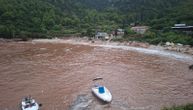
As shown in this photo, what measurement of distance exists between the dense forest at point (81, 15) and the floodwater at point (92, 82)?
45.6m

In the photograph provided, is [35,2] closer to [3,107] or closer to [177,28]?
[177,28]

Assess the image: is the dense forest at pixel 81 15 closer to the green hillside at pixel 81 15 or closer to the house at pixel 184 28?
the green hillside at pixel 81 15

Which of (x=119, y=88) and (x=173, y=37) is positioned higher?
(x=173, y=37)

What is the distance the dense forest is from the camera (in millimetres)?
100062

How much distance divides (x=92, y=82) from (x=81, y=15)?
11906 centimetres

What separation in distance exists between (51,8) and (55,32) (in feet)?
84.1

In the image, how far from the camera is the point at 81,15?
151 meters

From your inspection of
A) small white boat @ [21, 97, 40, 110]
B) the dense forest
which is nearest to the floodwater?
small white boat @ [21, 97, 40, 110]

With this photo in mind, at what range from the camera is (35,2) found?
4934 inches

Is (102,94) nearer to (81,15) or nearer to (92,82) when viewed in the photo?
(92,82)

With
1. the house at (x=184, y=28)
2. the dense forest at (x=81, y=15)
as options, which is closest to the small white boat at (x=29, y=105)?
the house at (x=184, y=28)

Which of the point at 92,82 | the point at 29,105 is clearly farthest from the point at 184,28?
the point at 29,105

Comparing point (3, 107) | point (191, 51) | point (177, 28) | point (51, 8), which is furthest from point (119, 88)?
point (51, 8)

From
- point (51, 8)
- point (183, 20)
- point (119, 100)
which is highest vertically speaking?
point (51, 8)
